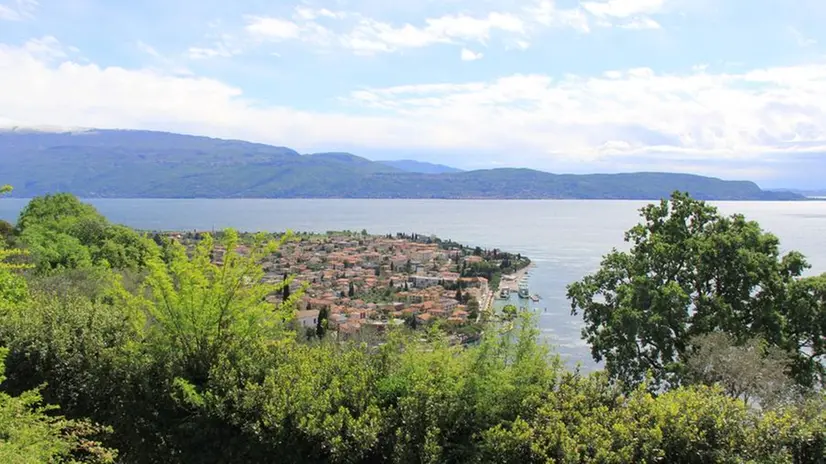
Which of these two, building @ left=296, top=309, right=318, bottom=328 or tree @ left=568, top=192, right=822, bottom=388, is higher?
tree @ left=568, top=192, right=822, bottom=388

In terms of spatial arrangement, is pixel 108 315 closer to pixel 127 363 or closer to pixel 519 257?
pixel 127 363

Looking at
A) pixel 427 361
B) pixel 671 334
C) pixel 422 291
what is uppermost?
pixel 427 361

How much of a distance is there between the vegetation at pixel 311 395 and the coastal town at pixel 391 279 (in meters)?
22.6

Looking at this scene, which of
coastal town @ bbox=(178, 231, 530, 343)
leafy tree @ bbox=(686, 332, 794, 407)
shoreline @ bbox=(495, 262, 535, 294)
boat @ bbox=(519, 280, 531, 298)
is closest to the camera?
leafy tree @ bbox=(686, 332, 794, 407)

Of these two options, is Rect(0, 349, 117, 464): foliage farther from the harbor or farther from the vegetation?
the harbor

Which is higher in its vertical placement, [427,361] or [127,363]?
[427,361]

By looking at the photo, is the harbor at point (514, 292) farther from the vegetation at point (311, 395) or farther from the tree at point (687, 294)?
the vegetation at point (311, 395)

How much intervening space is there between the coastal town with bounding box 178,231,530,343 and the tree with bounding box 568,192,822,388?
20.2 meters

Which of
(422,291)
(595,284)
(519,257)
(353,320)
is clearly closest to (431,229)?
(519,257)

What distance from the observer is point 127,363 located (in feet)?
21.3

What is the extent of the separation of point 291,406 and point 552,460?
245 centimetres

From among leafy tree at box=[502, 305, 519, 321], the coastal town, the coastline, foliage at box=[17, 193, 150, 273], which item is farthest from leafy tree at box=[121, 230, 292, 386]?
the coastline

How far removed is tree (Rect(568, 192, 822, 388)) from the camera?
9602 millimetres

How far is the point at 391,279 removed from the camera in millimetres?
59750
